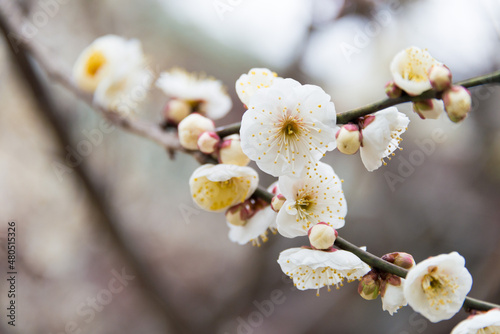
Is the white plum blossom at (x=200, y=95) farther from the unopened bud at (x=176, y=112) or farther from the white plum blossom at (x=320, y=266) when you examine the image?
the white plum blossom at (x=320, y=266)

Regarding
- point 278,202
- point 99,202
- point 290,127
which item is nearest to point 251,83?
point 290,127

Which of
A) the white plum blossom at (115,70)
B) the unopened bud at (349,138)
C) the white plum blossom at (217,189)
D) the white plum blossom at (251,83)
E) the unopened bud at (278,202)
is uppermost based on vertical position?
the white plum blossom at (115,70)

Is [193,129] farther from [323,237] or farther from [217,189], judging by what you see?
[323,237]

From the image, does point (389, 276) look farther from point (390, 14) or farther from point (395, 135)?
point (390, 14)

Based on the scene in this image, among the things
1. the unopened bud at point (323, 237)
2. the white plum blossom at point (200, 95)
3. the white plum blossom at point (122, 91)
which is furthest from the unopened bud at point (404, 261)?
the white plum blossom at point (122, 91)

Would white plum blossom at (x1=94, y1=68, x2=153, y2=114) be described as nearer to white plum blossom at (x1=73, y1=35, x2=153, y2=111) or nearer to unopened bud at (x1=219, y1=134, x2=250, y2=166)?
white plum blossom at (x1=73, y1=35, x2=153, y2=111)

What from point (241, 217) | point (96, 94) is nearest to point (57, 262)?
point (96, 94)

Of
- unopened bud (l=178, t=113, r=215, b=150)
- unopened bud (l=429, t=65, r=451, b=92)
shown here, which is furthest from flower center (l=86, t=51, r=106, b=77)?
unopened bud (l=429, t=65, r=451, b=92)
